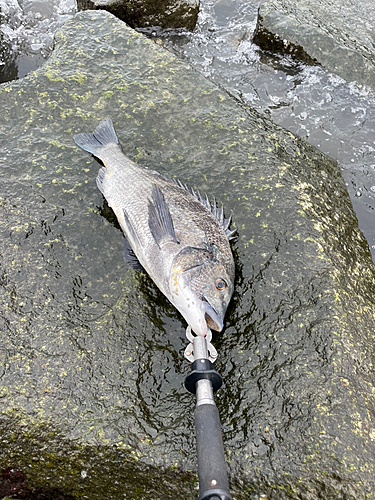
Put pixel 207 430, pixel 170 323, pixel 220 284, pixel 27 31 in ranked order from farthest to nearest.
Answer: pixel 27 31 < pixel 170 323 < pixel 220 284 < pixel 207 430

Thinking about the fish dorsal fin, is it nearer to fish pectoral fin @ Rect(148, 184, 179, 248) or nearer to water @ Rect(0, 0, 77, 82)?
fish pectoral fin @ Rect(148, 184, 179, 248)

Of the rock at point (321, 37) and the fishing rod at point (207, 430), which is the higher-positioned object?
the rock at point (321, 37)

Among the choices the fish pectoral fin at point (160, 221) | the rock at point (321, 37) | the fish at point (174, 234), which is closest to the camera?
the fish at point (174, 234)

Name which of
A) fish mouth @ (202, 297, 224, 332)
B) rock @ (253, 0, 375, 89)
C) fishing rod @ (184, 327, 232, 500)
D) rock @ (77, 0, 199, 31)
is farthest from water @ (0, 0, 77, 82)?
fishing rod @ (184, 327, 232, 500)

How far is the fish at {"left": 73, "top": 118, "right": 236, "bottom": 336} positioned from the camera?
Result: 3422mm

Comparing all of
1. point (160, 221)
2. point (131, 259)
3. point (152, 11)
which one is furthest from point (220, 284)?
point (152, 11)

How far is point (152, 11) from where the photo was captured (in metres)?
8.63

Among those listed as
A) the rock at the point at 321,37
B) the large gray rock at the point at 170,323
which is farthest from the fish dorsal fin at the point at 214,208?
the rock at the point at 321,37

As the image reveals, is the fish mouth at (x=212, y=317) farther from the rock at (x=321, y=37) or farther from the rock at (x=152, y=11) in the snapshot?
the rock at (x=152, y=11)

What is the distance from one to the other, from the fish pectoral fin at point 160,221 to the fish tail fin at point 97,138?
1.18 m

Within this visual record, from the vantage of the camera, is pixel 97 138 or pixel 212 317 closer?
pixel 212 317

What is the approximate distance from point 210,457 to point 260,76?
24.3 ft

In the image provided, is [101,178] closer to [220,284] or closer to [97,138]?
[97,138]

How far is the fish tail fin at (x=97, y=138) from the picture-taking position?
4.67 meters
